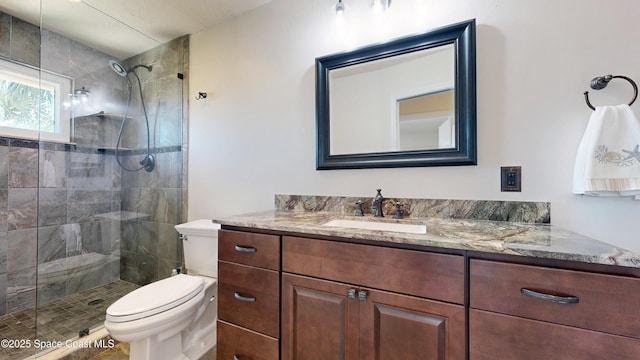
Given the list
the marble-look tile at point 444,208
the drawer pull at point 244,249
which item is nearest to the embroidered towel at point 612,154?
the marble-look tile at point 444,208

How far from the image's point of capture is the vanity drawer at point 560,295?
635 millimetres

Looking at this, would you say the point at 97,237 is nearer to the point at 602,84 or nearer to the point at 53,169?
the point at 53,169

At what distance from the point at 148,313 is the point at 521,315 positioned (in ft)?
5.21

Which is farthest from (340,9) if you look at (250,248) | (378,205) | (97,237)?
(97,237)

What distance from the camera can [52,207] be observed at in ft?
6.92

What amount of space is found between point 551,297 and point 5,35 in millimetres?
3690

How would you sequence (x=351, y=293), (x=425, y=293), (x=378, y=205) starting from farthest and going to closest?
(x=378, y=205), (x=351, y=293), (x=425, y=293)

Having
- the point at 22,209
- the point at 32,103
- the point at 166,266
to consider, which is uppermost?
the point at 32,103

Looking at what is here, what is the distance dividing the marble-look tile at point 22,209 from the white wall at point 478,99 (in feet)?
4.16

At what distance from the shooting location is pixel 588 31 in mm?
1079

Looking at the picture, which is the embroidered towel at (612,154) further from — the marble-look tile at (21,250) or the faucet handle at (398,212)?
the marble-look tile at (21,250)

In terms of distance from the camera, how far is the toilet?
1229 millimetres

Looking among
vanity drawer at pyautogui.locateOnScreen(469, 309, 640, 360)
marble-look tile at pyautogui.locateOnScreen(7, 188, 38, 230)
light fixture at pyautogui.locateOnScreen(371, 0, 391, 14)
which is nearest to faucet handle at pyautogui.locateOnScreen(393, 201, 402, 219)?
vanity drawer at pyautogui.locateOnScreen(469, 309, 640, 360)

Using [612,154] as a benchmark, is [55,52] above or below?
above
